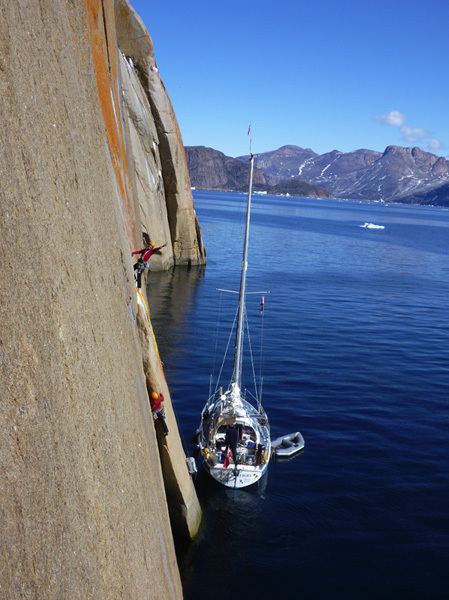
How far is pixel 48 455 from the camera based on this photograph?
524 cm

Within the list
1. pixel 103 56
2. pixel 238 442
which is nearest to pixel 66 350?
pixel 103 56

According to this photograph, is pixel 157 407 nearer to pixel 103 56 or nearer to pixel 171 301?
pixel 103 56

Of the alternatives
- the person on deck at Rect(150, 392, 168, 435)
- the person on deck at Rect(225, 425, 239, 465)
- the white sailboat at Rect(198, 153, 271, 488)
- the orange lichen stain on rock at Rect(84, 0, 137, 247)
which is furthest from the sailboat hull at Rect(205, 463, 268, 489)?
the orange lichen stain on rock at Rect(84, 0, 137, 247)

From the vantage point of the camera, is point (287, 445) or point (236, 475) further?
point (287, 445)

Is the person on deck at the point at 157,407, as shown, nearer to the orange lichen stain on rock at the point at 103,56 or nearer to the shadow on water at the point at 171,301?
the orange lichen stain on rock at the point at 103,56

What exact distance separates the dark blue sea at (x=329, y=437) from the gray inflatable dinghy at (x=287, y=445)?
16.9 inches

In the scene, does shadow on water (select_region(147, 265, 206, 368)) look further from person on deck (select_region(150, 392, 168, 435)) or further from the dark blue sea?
person on deck (select_region(150, 392, 168, 435))

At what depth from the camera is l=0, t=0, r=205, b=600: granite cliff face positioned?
487 cm

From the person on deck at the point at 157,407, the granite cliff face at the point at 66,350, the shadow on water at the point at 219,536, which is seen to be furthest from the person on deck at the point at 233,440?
the granite cliff face at the point at 66,350

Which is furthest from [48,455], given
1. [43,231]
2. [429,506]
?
[429,506]

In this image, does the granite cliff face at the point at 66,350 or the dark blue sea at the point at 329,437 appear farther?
the dark blue sea at the point at 329,437

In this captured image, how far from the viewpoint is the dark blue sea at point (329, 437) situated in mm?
14086

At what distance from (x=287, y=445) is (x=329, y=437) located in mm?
2262

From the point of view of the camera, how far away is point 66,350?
611cm
